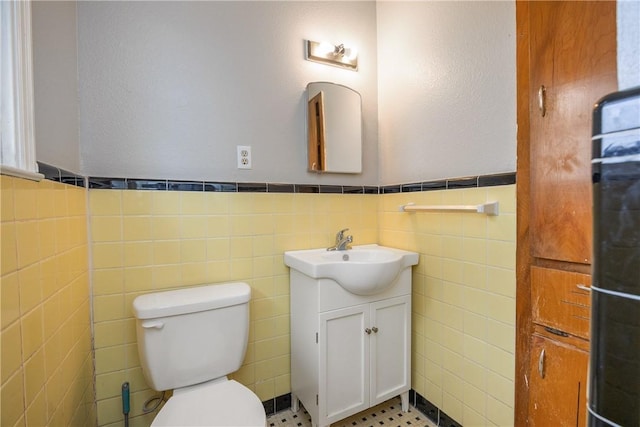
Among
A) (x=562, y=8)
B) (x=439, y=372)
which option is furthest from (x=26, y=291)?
(x=562, y=8)

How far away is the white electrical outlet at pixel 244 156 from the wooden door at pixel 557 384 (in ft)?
4.65

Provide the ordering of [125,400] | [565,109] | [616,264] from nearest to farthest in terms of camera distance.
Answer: [616,264] < [565,109] < [125,400]

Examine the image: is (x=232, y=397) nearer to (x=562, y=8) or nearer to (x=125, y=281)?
(x=125, y=281)

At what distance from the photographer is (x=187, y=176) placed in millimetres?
1358

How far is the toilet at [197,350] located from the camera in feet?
3.32

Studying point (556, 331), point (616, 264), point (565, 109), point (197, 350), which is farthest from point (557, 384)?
point (197, 350)

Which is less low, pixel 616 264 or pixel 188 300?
pixel 616 264

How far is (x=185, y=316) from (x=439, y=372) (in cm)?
123

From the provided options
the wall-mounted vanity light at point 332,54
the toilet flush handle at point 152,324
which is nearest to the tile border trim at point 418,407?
the toilet flush handle at point 152,324

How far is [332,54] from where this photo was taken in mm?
1646

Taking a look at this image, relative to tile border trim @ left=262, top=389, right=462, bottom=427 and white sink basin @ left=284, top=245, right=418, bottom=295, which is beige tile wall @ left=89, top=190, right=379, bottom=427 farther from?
white sink basin @ left=284, top=245, right=418, bottom=295

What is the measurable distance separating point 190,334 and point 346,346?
68 cm

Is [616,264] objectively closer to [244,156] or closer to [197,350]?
[197,350]

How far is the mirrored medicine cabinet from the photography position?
160cm
